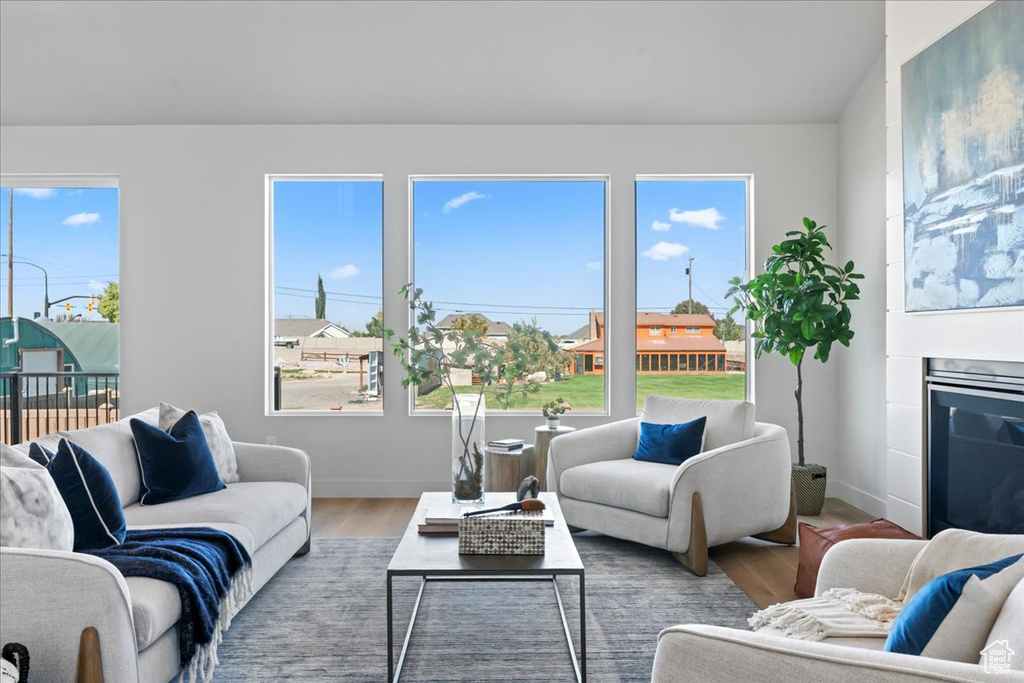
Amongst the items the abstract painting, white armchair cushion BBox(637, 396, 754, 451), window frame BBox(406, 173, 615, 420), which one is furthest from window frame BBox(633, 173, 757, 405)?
the abstract painting

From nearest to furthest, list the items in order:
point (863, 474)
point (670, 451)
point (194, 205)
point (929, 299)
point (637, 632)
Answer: point (637, 632) < point (929, 299) < point (670, 451) < point (863, 474) < point (194, 205)

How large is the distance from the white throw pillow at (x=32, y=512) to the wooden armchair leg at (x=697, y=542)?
2652 millimetres

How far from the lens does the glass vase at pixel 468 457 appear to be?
3.38m

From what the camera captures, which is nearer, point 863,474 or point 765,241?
point 863,474

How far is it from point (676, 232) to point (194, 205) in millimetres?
3557

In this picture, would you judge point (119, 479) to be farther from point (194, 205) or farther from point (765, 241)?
point (765, 241)

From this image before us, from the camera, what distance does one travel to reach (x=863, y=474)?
5.14 m

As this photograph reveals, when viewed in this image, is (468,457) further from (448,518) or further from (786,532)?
(786,532)

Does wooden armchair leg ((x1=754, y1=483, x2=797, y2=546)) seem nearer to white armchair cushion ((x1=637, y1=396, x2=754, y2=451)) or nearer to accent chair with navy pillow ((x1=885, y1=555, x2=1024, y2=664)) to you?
white armchair cushion ((x1=637, y1=396, x2=754, y2=451))

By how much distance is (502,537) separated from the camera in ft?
8.74

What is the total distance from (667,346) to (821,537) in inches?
102

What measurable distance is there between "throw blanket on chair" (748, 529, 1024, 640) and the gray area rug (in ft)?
2.39

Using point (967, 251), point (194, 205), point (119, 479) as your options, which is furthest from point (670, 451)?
point (194, 205)

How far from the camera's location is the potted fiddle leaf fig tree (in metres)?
4.84
